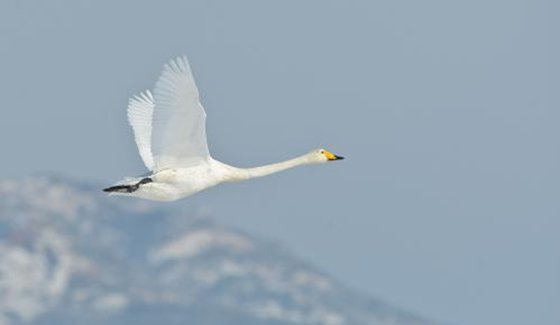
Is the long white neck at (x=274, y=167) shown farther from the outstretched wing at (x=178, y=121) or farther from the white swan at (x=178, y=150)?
the outstretched wing at (x=178, y=121)

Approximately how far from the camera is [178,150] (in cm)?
3353

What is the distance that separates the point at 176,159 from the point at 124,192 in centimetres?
124

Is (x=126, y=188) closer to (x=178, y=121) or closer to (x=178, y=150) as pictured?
(x=178, y=150)

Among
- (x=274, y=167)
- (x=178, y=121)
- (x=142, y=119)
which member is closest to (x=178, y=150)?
(x=178, y=121)

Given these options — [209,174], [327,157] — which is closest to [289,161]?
[327,157]

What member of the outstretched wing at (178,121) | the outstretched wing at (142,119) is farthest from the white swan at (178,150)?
the outstretched wing at (142,119)

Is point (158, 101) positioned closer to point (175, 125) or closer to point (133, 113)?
point (175, 125)

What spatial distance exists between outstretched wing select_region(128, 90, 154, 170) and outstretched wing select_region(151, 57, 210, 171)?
8.97 ft

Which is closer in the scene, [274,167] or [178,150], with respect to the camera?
[178,150]

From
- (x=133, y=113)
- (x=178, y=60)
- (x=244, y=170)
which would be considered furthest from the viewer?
(x=133, y=113)

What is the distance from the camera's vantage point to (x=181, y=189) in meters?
33.5

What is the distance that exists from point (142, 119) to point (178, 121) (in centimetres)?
463

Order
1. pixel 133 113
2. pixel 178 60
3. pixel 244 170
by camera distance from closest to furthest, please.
→ pixel 178 60
pixel 244 170
pixel 133 113

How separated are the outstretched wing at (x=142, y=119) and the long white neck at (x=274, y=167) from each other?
2.43 meters
